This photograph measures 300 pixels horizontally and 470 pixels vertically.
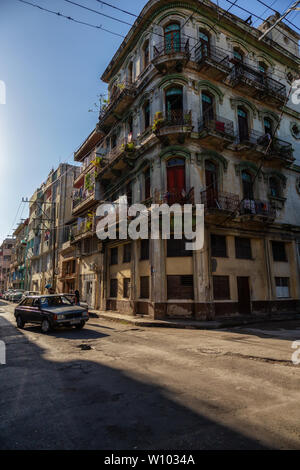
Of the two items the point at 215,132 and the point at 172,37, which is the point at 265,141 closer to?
the point at 215,132

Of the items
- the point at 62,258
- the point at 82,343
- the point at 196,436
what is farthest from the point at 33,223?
the point at 196,436

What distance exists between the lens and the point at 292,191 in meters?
21.8

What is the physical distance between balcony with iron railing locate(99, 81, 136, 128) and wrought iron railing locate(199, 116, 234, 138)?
6622 mm

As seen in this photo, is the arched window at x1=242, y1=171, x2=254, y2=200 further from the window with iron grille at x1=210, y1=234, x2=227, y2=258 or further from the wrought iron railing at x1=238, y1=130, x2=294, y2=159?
the window with iron grille at x1=210, y1=234, x2=227, y2=258

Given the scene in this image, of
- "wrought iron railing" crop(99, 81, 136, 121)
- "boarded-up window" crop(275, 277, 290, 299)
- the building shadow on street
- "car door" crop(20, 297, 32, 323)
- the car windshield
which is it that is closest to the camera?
the building shadow on street

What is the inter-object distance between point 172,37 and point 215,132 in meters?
7.63

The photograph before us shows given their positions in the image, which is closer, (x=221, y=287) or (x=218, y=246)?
(x=221, y=287)

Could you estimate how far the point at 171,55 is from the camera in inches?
661

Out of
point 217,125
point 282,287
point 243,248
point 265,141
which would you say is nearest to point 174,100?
point 217,125

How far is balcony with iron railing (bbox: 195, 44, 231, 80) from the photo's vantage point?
56.7 ft

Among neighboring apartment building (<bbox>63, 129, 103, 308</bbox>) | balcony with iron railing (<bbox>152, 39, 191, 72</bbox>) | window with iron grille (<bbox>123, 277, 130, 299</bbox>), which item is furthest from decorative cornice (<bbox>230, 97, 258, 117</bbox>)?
window with iron grille (<bbox>123, 277, 130, 299</bbox>)

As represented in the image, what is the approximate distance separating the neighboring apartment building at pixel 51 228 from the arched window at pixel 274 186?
22954 mm

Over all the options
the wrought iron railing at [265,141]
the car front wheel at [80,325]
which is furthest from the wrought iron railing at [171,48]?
the car front wheel at [80,325]
